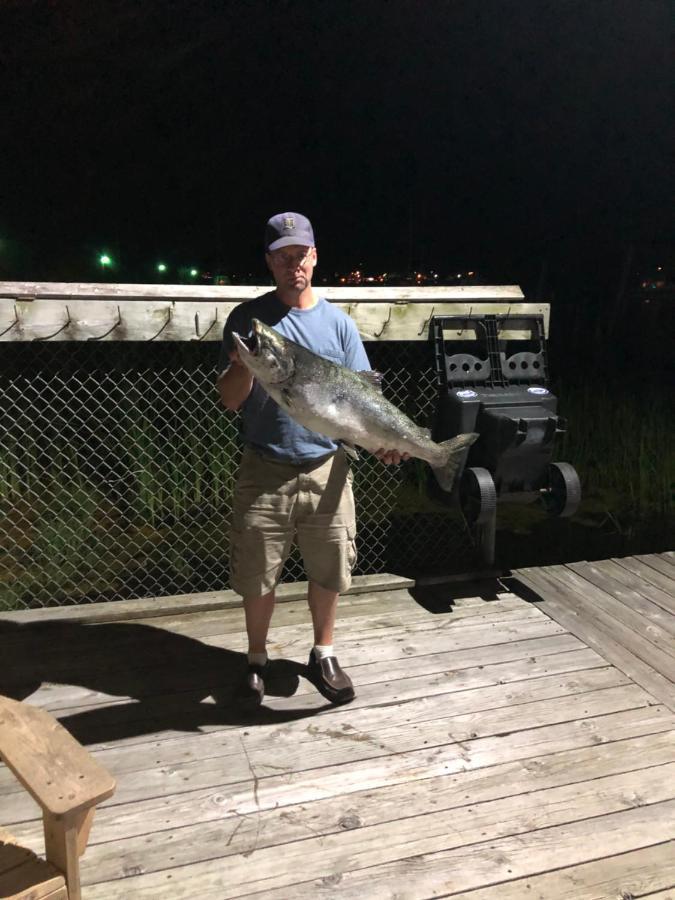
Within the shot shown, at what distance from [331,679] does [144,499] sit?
250cm

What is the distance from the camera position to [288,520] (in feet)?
8.10

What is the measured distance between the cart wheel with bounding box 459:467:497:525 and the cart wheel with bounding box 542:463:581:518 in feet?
1.04

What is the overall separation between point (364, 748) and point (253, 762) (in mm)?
384

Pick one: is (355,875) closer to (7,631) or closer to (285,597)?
(285,597)

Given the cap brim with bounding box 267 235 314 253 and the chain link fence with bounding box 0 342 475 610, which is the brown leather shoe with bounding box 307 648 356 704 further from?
the cap brim with bounding box 267 235 314 253

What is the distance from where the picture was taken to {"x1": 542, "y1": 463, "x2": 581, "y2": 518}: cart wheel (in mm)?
3139

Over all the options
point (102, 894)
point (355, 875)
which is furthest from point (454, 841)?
point (102, 894)

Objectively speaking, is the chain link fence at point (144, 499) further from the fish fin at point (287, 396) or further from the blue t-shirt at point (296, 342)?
the fish fin at point (287, 396)

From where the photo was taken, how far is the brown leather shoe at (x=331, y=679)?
2545mm

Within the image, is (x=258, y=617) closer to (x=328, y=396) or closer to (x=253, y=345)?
(x=328, y=396)

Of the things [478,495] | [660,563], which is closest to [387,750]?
[478,495]

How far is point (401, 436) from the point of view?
2.30 m

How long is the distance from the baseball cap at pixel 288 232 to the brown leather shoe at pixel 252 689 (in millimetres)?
1601

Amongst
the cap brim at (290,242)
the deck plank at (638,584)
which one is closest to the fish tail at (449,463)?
the cap brim at (290,242)
